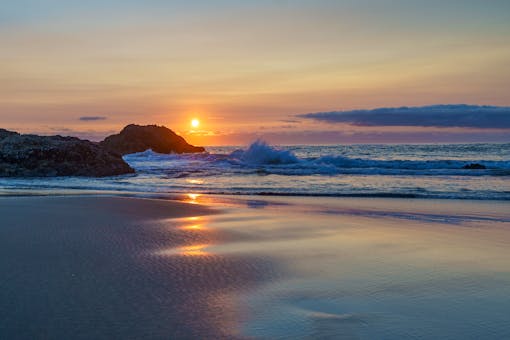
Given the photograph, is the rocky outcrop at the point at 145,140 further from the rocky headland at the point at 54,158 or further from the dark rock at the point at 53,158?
the dark rock at the point at 53,158

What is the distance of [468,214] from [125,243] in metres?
5.58

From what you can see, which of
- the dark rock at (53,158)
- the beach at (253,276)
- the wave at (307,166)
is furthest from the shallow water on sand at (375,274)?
the wave at (307,166)

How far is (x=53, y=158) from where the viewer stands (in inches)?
700

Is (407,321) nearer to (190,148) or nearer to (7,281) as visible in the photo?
(7,281)

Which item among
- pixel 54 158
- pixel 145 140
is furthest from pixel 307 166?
pixel 145 140

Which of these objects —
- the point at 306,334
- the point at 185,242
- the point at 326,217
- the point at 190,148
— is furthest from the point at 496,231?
the point at 190,148

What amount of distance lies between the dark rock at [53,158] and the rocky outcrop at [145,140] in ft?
82.0

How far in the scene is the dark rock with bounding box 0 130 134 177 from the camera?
56.6 ft

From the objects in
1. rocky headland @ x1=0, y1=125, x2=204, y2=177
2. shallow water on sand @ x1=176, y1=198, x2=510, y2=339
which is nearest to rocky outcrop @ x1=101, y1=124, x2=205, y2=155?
rocky headland @ x1=0, y1=125, x2=204, y2=177

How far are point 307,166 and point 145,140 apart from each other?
26940mm

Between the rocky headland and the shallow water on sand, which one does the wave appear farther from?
the shallow water on sand

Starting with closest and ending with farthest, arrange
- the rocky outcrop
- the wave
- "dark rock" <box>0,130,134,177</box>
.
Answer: "dark rock" <box>0,130,134,177</box> < the wave < the rocky outcrop

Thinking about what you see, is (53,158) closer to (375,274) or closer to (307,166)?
(307,166)

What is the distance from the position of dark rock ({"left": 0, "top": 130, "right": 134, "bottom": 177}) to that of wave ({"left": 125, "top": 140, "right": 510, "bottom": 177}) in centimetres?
271
